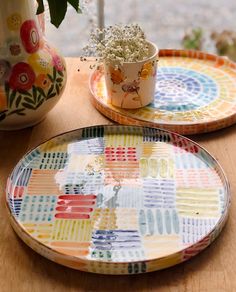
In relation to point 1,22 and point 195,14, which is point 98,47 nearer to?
point 1,22

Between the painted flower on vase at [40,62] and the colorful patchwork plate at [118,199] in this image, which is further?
the painted flower on vase at [40,62]

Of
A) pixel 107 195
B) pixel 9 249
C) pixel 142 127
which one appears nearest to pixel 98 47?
pixel 142 127

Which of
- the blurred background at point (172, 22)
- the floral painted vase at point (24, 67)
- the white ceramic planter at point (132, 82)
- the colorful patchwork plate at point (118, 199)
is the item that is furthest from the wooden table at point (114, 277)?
the blurred background at point (172, 22)

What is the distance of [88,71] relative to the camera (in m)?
1.11

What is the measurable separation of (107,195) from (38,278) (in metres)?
0.17

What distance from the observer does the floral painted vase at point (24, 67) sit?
0.79 meters

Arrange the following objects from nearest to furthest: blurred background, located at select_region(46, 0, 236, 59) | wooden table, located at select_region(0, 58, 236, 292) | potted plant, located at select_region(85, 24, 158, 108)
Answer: wooden table, located at select_region(0, 58, 236, 292)
potted plant, located at select_region(85, 24, 158, 108)
blurred background, located at select_region(46, 0, 236, 59)

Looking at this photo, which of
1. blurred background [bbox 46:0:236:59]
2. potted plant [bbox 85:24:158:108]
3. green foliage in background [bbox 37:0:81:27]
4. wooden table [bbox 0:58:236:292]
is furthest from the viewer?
blurred background [bbox 46:0:236:59]

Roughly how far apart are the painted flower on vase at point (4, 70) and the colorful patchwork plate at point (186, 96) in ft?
0.69

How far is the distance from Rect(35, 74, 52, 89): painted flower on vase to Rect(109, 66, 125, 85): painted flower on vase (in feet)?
0.39

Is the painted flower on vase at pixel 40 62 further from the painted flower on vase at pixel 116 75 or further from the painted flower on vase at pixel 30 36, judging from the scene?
the painted flower on vase at pixel 116 75

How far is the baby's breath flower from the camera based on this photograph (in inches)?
35.0

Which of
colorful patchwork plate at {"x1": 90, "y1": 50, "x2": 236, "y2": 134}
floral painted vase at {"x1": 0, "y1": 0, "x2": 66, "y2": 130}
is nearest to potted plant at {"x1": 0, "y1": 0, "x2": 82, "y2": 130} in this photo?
floral painted vase at {"x1": 0, "y1": 0, "x2": 66, "y2": 130}

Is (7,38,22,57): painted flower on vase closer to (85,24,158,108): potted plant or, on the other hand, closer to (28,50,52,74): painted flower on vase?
(28,50,52,74): painted flower on vase
